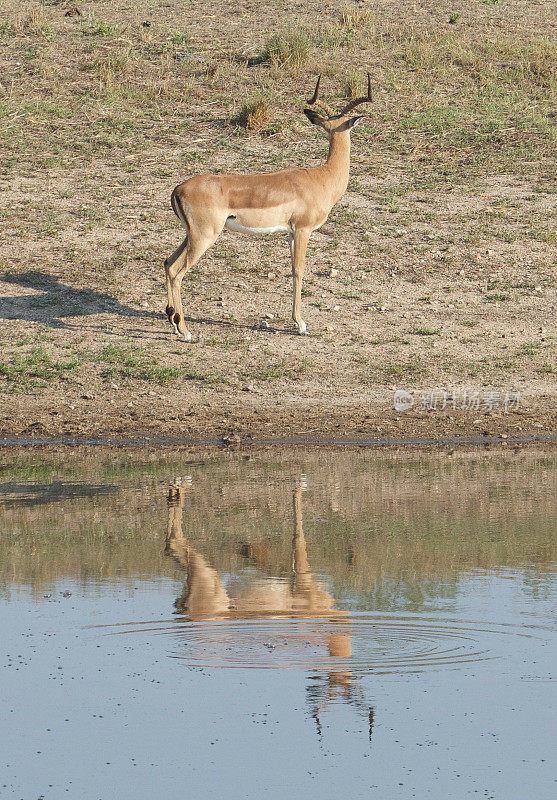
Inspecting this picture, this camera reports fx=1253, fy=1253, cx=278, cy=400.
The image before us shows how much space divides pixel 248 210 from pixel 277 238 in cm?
293

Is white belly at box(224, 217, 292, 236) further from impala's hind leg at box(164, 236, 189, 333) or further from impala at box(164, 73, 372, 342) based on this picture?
impala's hind leg at box(164, 236, 189, 333)

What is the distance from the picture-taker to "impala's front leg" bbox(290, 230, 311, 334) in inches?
562

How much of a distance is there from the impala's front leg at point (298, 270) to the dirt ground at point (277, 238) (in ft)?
0.75

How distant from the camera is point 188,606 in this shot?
6746 millimetres

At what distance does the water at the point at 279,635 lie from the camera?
Answer: 4773mm

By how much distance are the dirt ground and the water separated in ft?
8.71

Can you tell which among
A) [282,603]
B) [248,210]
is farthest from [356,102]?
[282,603]

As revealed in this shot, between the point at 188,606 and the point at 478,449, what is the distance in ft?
17.5

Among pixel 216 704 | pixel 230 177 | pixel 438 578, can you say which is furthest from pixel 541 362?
pixel 216 704

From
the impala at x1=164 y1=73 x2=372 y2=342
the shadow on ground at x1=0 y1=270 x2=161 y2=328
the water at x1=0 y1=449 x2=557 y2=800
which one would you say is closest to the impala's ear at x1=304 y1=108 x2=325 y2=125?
the impala at x1=164 y1=73 x2=372 y2=342

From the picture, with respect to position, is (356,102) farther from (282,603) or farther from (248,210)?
(282,603)

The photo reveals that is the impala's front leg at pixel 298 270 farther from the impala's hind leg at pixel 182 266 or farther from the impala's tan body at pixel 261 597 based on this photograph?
the impala's tan body at pixel 261 597

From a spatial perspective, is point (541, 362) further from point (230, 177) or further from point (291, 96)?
point (291, 96)

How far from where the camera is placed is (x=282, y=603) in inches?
267
